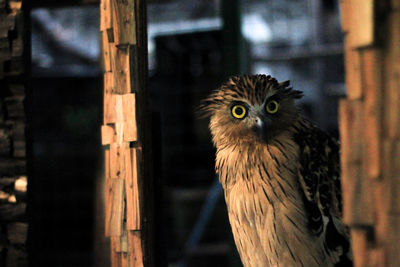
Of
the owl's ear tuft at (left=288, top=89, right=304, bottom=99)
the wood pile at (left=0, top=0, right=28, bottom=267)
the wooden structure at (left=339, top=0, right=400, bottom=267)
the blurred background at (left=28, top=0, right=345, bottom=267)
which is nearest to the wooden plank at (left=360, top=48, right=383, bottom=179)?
the wooden structure at (left=339, top=0, right=400, bottom=267)

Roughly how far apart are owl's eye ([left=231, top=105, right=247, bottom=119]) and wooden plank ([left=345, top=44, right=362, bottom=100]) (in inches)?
26.0

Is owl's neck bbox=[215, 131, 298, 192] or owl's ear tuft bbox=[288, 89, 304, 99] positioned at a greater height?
owl's ear tuft bbox=[288, 89, 304, 99]

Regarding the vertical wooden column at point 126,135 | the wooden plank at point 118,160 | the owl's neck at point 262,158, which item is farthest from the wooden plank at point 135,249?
the owl's neck at point 262,158

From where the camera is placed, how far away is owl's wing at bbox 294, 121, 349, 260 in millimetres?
1355

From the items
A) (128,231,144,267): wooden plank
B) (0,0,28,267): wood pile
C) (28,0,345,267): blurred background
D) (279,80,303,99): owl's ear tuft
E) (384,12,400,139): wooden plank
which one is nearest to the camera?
(384,12,400,139): wooden plank

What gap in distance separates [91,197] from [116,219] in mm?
2986

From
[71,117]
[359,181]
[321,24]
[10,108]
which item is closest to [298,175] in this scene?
[359,181]

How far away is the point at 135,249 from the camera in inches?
45.6

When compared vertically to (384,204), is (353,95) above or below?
above

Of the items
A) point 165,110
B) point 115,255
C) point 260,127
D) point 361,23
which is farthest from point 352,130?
point 165,110

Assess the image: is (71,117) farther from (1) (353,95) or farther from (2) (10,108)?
(1) (353,95)

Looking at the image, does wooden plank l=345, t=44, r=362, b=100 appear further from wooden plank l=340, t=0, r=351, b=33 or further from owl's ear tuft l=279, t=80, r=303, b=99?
owl's ear tuft l=279, t=80, r=303, b=99

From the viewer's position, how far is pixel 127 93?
118cm

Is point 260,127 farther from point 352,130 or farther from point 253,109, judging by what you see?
point 352,130
